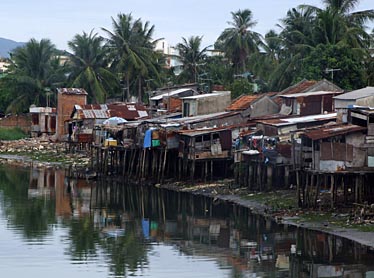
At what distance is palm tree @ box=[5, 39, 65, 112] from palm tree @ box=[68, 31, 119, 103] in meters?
5.54

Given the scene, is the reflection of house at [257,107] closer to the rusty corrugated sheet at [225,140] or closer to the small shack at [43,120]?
the rusty corrugated sheet at [225,140]

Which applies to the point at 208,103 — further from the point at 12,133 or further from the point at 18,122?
the point at 18,122

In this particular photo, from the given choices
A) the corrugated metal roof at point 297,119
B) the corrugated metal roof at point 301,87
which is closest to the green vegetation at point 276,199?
the corrugated metal roof at point 297,119

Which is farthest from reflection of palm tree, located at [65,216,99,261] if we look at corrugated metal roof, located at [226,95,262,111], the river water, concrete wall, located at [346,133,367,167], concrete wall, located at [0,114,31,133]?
concrete wall, located at [0,114,31,133]

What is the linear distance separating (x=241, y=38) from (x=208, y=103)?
18.1m

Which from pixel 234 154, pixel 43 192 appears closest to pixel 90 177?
pixel 43 192

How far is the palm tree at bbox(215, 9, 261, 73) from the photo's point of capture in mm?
79312

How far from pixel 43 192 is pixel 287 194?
16.4m

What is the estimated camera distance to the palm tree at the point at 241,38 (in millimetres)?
79312

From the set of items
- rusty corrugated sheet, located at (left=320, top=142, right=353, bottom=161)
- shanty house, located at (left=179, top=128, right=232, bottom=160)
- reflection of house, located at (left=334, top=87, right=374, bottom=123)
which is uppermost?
reflection of house, located at (left=334, top=87, right=374, bottom=123)

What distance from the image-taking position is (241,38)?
3130 inches

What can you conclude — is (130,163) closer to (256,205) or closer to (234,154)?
(234,154)

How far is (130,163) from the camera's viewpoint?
6038cm

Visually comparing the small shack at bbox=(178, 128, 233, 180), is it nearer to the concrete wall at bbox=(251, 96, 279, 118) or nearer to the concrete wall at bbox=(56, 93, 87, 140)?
the concrete wall at bbox=(251, 96, 279, 118)
